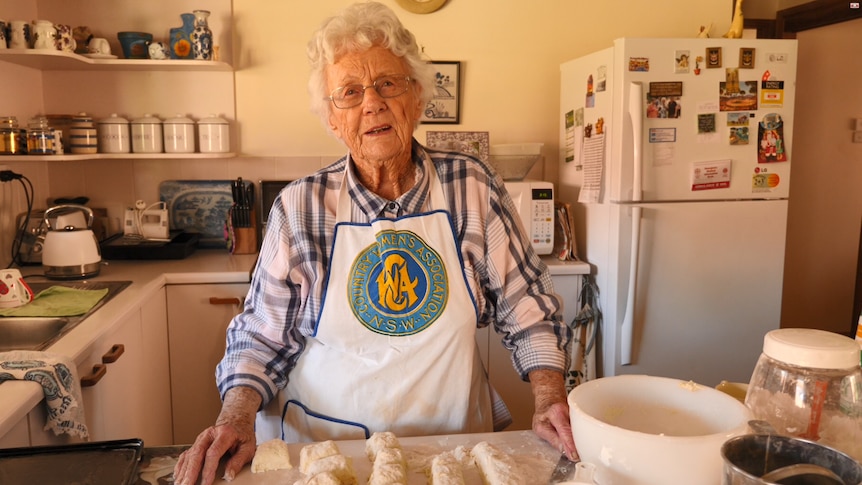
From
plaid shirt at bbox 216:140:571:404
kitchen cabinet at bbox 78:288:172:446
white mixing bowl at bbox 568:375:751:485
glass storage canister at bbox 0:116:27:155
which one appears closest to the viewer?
white mixing bowl at bbox 568:375:751:485

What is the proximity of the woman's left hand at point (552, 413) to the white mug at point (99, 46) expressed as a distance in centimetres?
229

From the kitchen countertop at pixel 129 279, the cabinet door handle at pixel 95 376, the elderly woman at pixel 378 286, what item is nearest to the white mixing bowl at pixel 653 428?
the elderly woman at pixel 378 286

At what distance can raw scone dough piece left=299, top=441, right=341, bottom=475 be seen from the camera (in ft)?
3.28

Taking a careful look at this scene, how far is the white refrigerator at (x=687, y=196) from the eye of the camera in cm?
257

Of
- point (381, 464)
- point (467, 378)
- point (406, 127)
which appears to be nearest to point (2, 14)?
point (406, 127)

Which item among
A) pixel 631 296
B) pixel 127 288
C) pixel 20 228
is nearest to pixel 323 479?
pixel 127 288

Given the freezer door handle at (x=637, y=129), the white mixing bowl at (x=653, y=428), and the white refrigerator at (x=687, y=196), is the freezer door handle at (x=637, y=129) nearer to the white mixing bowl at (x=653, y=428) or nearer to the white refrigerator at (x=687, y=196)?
the white refrigerator at (x=687, y=196)

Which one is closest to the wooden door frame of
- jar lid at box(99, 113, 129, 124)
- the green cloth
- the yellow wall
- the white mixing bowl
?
the yellow wall

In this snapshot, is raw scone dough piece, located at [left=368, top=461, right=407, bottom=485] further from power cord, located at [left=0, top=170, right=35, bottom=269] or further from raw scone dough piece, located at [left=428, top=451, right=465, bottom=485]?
power cord, located at [left=0, top=170, right=35, bottom=269]

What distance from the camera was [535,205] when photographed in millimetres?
2791

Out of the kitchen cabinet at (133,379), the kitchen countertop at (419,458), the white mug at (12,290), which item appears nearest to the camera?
the kitchen countertop at (419,458)

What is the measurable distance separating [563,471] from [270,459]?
0.43 m

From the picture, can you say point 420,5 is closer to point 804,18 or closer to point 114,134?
point 114,134

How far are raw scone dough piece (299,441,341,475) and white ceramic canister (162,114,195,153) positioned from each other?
6.98 ft
